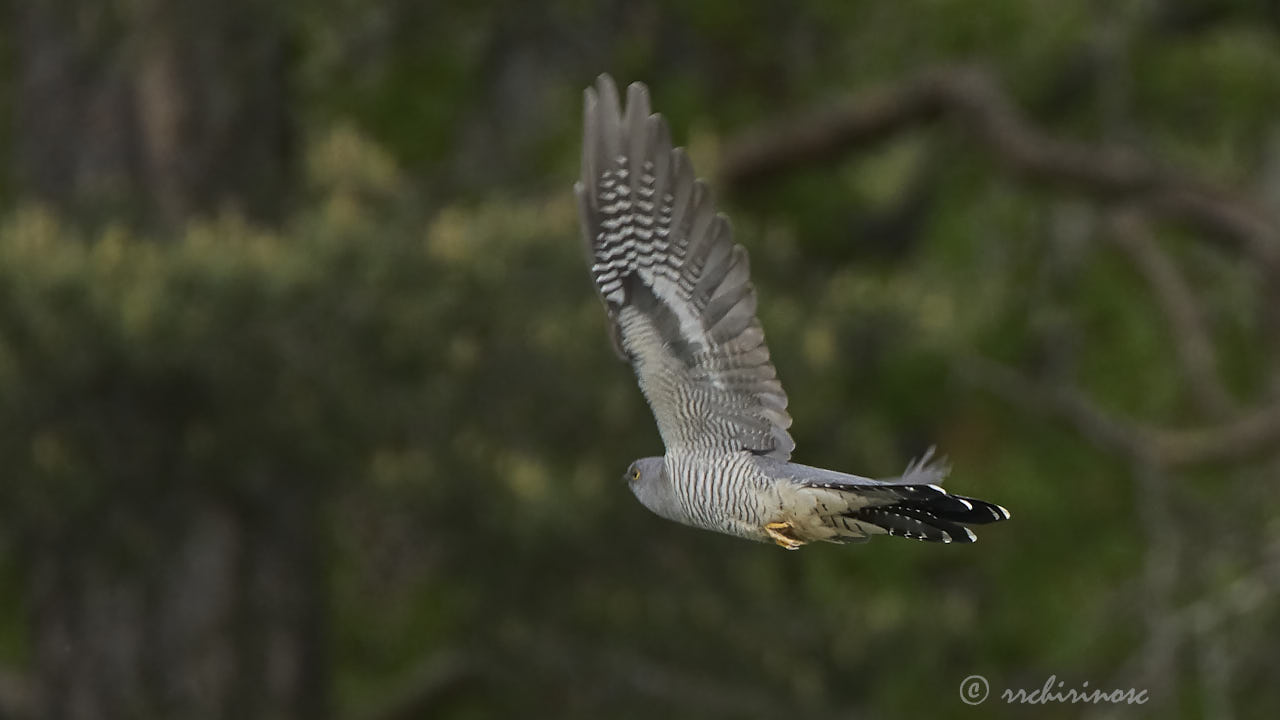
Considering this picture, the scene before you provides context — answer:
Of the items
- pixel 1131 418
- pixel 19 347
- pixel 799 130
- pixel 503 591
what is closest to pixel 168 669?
pixel 503 591

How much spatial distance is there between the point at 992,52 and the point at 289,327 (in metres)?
4.95

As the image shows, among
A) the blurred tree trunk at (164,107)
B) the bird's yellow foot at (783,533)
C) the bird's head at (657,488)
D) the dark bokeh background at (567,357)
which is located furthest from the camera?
the blurred tree trunk at (164,107)

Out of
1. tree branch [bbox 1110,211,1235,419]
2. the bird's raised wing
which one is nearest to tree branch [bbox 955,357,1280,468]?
tree branch [bbox 1110,211,1235,419]

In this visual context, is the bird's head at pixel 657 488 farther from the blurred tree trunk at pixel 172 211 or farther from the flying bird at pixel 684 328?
the blurred tree trunk at pixel 172 211

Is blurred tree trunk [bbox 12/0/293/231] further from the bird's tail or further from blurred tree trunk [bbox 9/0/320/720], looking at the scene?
the bird's tail

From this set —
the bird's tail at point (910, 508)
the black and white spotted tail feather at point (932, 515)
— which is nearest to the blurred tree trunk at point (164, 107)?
the bird's tail at point (910, 508)

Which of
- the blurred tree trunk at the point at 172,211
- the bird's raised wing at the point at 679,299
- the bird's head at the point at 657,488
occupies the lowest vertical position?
the bird's head at the point at 657,488

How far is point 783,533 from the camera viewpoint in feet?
10.6

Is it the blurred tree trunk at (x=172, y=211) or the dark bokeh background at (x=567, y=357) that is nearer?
the dark bokeh background at (x=567, y=357)

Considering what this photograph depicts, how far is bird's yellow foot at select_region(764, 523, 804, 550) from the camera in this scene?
10.5 feet

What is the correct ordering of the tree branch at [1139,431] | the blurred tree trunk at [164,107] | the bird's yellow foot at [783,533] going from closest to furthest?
the bird's yellow foot at [783,533] → the blurred tree trunk at [164,107] → the tree branch at [1139,431]

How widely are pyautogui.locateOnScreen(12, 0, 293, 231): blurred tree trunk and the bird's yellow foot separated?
4.19 metres

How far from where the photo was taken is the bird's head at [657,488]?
3332 millimetres

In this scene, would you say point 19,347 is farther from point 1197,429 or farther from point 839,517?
point 1197,429
